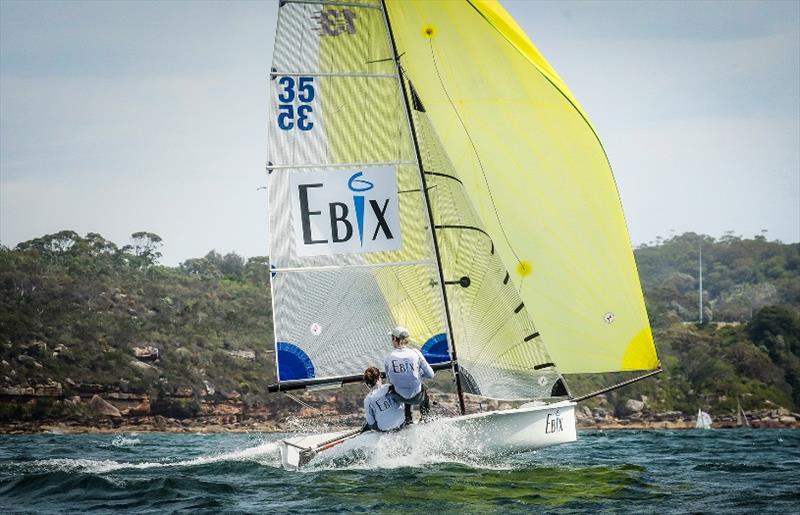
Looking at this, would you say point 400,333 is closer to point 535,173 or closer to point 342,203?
point 342,203

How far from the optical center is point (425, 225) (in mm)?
16656

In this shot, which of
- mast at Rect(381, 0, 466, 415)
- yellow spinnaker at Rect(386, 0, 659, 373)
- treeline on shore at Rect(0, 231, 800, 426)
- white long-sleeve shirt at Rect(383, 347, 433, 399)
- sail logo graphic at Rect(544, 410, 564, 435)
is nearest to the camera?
white long-sleeve shirt at Rect(383, 347, 433, 399)

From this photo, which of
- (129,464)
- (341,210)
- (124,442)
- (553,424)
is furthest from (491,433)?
(124,442)

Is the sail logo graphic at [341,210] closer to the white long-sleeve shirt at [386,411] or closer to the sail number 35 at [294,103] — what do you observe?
the sail number 35 at [294,103]

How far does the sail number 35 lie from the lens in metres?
16.3

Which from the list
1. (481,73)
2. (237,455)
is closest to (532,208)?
(481,73)

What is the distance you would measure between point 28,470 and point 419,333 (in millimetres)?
6106

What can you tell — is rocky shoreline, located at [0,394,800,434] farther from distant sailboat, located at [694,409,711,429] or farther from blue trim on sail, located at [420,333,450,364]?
blue trim on sail, located at [420,333,450,364]

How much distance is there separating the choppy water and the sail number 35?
199 inches

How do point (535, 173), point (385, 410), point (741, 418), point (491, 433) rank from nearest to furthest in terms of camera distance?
point (385, 410) → point (491, 433) → point (535, 173) → point (741, 418)

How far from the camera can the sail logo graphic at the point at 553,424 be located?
50.6 ft

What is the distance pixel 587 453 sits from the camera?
21.2 meters

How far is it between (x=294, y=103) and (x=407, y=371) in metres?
4.54

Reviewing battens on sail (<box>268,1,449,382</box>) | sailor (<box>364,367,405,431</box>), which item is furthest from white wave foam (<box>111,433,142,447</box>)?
sailor (<box>364,367,405,431</box>)
